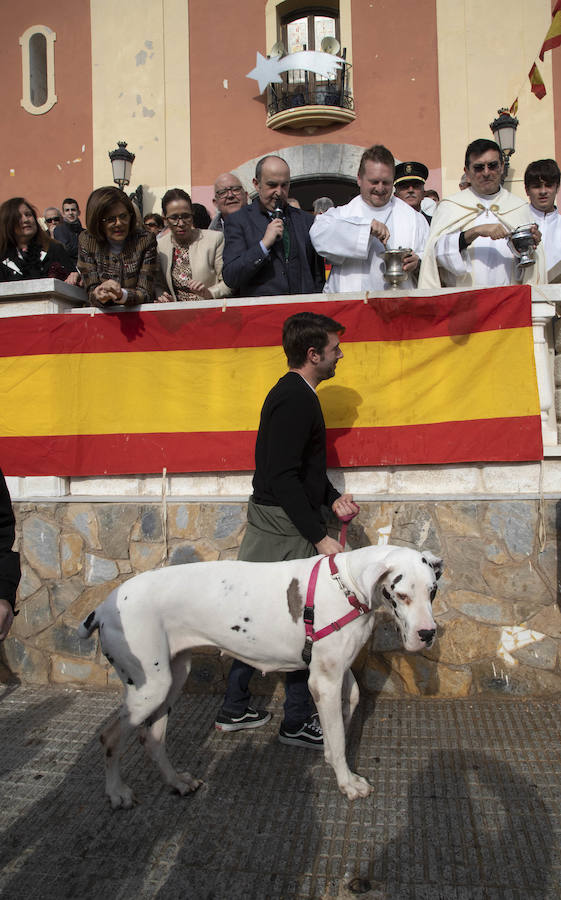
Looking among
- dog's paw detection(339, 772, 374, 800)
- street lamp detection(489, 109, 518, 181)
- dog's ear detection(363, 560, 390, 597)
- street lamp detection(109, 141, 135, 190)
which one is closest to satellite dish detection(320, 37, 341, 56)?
street lamp detection(489, 109, 518, 181)

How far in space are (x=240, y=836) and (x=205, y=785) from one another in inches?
19.5

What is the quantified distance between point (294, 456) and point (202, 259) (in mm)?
2480

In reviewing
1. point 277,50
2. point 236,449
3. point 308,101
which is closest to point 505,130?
point 308,101

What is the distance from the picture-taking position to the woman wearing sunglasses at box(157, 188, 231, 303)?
5430mm

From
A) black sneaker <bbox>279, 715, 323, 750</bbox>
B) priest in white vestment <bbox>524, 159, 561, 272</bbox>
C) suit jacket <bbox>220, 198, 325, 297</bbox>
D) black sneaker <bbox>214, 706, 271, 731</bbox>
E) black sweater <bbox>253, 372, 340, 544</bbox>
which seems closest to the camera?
black sweater <bbox>253, 372, 340, 544</bbox>

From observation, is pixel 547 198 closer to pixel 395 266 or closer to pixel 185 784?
pixel 395 266

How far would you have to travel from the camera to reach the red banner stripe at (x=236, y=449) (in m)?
4.53

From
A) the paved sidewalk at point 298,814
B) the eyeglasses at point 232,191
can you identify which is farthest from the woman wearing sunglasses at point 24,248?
the paved sidewalk at point 298,814

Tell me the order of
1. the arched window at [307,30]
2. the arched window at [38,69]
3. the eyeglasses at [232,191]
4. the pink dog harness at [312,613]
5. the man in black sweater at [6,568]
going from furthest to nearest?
the arched window at [38,69], the arched window at [307,30], the eyeglasses at [232,191], the pink dog harness at [312,613], the man in black sweater at [6,568]

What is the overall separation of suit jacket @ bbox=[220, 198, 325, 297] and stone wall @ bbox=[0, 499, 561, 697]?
63.6 inches

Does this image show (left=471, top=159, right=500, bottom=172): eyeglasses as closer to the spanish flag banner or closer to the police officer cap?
the spanish flag banner

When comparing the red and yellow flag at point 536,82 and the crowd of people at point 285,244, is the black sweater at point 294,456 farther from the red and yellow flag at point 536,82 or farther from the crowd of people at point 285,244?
the red and yellow flag at point 536,82

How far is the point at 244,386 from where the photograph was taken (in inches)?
191

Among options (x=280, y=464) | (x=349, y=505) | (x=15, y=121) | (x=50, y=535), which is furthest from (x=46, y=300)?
(x=15, y=121)
